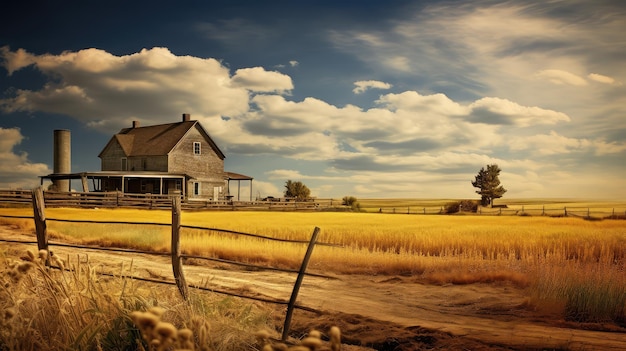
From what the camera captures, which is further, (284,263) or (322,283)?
(284,263)

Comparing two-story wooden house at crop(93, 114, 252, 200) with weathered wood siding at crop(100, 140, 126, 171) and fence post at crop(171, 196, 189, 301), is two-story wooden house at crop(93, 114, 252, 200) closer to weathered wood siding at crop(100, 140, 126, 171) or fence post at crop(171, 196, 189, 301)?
weathered wood siding at crop(100, 140, 126, 171)

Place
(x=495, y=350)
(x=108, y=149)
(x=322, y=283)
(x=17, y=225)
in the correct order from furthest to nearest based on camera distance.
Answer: (x=108, y=149)
(x=17, y=225)
(x=322, y=283)
(x=495, y=350)

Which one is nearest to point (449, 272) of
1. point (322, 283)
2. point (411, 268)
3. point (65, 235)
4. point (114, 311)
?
point (411, 268)

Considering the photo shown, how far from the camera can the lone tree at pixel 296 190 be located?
55375 mm

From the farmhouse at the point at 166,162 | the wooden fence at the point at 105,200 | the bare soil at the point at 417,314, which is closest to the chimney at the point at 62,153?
the farmhouse at the point at 166,162

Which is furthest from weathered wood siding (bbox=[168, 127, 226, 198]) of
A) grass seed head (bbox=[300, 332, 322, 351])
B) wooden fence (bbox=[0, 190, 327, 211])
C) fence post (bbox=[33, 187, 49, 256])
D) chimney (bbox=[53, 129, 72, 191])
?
grass seed head (bbox=[300, 332, 322, 351])

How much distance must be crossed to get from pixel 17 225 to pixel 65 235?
5428mm

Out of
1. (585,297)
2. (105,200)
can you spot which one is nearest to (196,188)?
(105,200)

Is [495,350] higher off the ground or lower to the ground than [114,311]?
lower

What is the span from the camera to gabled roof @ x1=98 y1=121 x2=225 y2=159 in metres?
47.1

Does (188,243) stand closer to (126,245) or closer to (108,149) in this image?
(126,245)

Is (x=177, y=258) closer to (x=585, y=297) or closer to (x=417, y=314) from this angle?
(x=417, y=314)

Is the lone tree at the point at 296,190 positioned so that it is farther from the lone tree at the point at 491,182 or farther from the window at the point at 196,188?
the lone tree at the point at 491,182

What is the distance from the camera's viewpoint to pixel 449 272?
12789 mm
